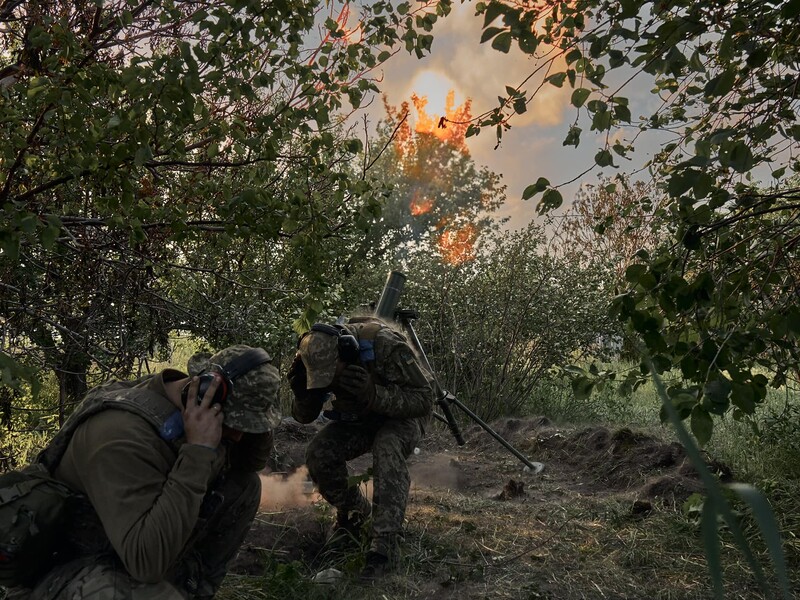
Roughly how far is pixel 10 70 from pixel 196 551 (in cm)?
246

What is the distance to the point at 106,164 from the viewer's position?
9.07 feet

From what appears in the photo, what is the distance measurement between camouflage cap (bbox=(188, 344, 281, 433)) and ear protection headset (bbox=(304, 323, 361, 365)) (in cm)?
128

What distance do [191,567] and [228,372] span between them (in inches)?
36.9

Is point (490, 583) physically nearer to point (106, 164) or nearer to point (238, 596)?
point (238, 596)

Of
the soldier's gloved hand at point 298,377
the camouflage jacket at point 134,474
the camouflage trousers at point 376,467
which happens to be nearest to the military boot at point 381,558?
the camouflage trousers at point 376,467

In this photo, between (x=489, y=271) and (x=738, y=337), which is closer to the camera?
(x=738, y=337)

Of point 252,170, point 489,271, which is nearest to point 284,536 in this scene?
point 252,170

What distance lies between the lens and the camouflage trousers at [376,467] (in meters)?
3.72

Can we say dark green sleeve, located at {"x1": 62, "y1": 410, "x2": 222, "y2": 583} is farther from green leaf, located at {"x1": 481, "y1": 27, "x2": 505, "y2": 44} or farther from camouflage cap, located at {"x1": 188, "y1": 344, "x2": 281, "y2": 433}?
green leaf, located at {"x1": 481, "y1": 27, "x2": 505, "y2": 44}

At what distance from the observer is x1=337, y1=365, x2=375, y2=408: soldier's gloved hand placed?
12.4 feet

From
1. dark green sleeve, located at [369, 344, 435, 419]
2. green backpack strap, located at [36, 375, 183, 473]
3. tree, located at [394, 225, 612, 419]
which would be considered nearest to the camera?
green backpack strap, located at [36, 375, 183, 473]

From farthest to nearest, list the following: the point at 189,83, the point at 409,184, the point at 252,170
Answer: the point at 409,184 < the point at 252,170 < the point at 189,83

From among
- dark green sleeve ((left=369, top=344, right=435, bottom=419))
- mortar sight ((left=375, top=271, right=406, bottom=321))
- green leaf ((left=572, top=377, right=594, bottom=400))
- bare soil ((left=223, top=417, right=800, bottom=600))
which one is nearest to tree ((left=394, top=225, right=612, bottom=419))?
bare soil ((left=223, top=417, right=800, bottom=600))

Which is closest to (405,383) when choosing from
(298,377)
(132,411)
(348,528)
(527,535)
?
(298,377)
